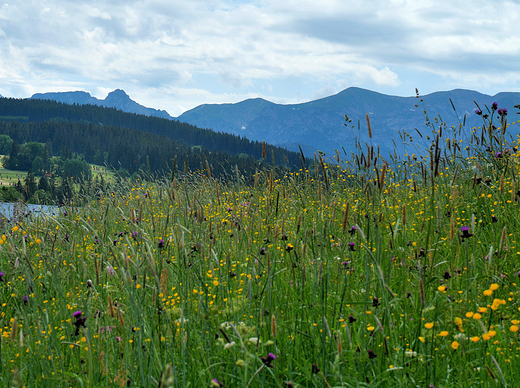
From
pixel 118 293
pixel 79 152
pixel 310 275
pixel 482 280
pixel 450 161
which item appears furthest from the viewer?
pixel 79 152

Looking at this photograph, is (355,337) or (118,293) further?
(118,293)

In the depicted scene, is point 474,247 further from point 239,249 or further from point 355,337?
point 239,249

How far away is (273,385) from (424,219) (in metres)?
2.95

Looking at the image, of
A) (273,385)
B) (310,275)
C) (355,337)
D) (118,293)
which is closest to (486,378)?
(355,337)

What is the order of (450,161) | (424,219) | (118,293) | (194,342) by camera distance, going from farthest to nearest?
1. (450,161)
2. (424,219)
3. (118,293)
4. (194,342)

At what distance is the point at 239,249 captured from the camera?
13.0ft

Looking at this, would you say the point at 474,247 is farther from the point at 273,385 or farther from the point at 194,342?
the point at 194,342

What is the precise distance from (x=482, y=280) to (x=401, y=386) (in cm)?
154

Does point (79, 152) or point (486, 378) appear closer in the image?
point (486, 378)

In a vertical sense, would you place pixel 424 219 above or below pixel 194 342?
above

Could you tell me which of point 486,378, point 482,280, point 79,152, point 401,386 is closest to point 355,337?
point 401,386

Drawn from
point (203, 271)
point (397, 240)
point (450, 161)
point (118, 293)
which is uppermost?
point (450, 161)

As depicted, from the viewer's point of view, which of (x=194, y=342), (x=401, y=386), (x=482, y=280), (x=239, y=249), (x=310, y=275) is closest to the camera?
(x=401, y=386)

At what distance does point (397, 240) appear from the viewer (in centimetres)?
402
